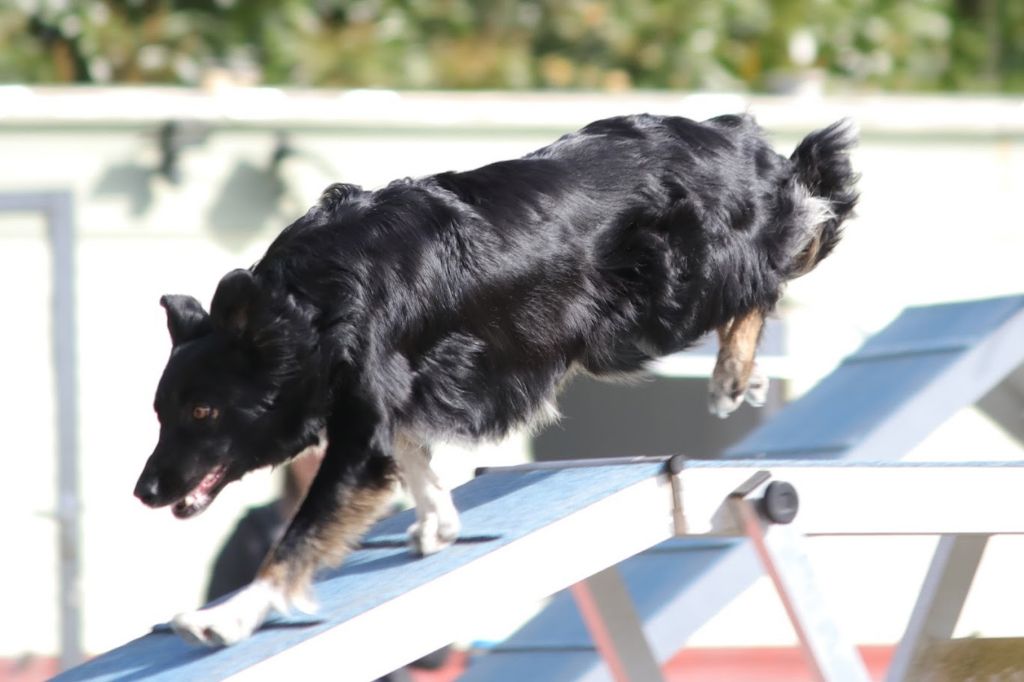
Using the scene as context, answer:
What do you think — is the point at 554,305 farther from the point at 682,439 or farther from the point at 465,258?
the point at 682,439

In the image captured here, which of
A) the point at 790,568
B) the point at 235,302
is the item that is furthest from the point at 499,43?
the point at 790,568

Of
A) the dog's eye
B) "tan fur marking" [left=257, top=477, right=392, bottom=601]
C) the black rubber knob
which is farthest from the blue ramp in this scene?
the dog's eye

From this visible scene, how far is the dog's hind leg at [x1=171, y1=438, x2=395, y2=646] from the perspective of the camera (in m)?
2.98

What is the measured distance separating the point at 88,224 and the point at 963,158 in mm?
4458

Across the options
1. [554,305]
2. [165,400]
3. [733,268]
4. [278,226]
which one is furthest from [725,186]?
[278,226]

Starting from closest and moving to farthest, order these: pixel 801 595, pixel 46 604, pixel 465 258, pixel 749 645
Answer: pixel 801 595
pixel 465 258
pixel 46 604
pixel 749 645

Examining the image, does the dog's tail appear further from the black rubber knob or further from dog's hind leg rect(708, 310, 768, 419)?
the black rubber knob

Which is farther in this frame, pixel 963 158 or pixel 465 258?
pixel 963 158

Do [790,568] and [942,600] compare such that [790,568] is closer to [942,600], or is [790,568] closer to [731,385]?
[731,385]

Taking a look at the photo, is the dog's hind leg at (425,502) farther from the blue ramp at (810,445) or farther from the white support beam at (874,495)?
the blue ramp at (810,445)

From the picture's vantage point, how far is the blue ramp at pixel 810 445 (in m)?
4.13

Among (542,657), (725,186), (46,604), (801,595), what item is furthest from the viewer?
(46,604)

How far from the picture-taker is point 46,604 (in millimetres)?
7266

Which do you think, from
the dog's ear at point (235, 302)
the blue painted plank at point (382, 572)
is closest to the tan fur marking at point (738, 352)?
the blue painted plank at point (382, 572)
